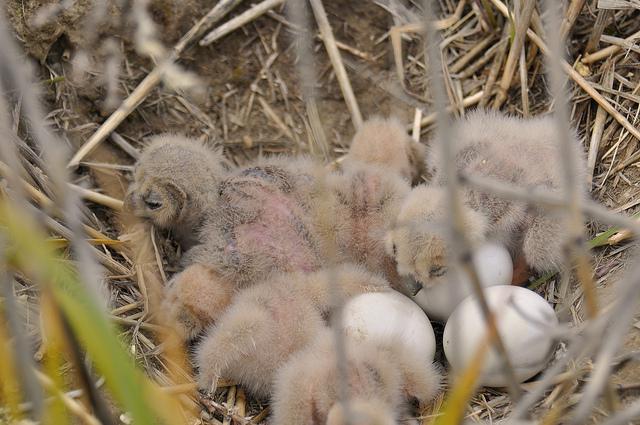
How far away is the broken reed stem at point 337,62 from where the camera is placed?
3.28 metres

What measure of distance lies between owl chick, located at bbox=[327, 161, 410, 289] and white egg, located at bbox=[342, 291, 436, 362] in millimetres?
259

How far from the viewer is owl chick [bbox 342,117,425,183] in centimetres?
287

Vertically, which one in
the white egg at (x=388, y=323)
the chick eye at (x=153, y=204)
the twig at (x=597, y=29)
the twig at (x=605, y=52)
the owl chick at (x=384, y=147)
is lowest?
the white egg at (x=388, y=323)

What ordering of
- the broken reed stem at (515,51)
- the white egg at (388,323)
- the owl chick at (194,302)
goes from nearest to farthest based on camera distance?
1. the white egg at (388,323)
2. the owl chick at (194,302)
3. the broken reed stem at (515,51)

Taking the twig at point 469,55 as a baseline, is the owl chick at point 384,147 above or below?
below

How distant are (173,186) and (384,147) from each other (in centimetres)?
79

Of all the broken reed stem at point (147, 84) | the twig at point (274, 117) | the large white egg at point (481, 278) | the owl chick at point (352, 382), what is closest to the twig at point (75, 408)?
the owl chick at point (352, 382)

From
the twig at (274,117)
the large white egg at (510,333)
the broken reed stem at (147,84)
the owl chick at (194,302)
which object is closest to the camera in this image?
the large white egg at (510,333)

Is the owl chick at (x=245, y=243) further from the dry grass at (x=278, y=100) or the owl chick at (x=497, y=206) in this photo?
the owl chick at (x=497, y=206)

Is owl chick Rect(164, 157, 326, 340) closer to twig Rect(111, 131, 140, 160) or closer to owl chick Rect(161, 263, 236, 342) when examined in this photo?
owl chick Rect(161, 263, 236, 342)

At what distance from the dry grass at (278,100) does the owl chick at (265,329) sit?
0.10m

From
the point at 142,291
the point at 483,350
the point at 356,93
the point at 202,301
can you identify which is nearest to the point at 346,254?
the point at 202,301

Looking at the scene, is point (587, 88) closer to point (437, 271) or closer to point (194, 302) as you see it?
point (437, 271)

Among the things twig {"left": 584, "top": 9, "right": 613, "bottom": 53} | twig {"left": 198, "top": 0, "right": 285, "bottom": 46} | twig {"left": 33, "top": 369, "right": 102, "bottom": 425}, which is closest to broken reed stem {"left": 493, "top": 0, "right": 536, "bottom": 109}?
twig {"left": 584, "top": 9, "right": 613, "bottom": 53}
